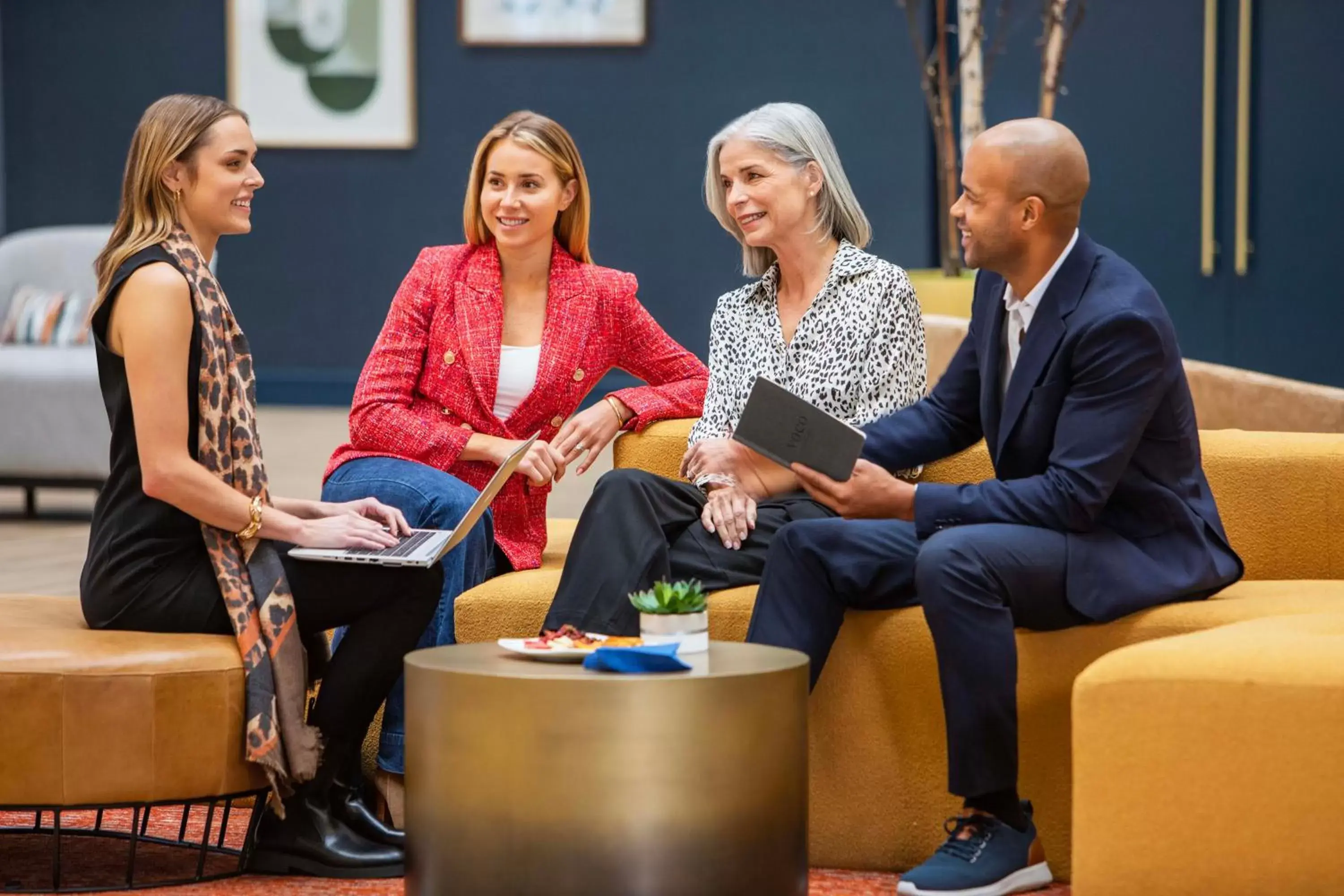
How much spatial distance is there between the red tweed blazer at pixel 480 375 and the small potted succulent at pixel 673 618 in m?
0.89

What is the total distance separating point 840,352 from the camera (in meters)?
3.24

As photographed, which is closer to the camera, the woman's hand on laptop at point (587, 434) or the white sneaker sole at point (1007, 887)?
the white sneaker sole at point (1007, 887)

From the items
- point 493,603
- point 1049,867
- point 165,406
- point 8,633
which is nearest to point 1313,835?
point 1049,867

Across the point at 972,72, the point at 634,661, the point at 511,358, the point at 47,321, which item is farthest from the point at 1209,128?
the point at 634,661

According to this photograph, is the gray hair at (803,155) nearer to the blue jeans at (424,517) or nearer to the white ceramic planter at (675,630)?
the blue jeans at (424,517)

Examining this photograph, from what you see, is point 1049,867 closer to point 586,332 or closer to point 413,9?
point 586,332

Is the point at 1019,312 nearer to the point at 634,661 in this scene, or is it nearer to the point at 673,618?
the point at 673,618

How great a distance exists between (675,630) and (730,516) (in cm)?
65

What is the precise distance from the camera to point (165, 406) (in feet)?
8.52

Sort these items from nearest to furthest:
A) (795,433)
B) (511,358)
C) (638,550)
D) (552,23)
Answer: (795,433), (638,550), (511,358), (552,23)

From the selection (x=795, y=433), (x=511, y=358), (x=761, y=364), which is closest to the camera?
(x=795, y=433)

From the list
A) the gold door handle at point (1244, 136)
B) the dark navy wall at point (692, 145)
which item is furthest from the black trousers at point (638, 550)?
the dark navy wall at point (692, 145)

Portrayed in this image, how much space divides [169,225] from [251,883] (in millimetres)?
987

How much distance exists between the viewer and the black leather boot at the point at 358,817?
2766 mm
